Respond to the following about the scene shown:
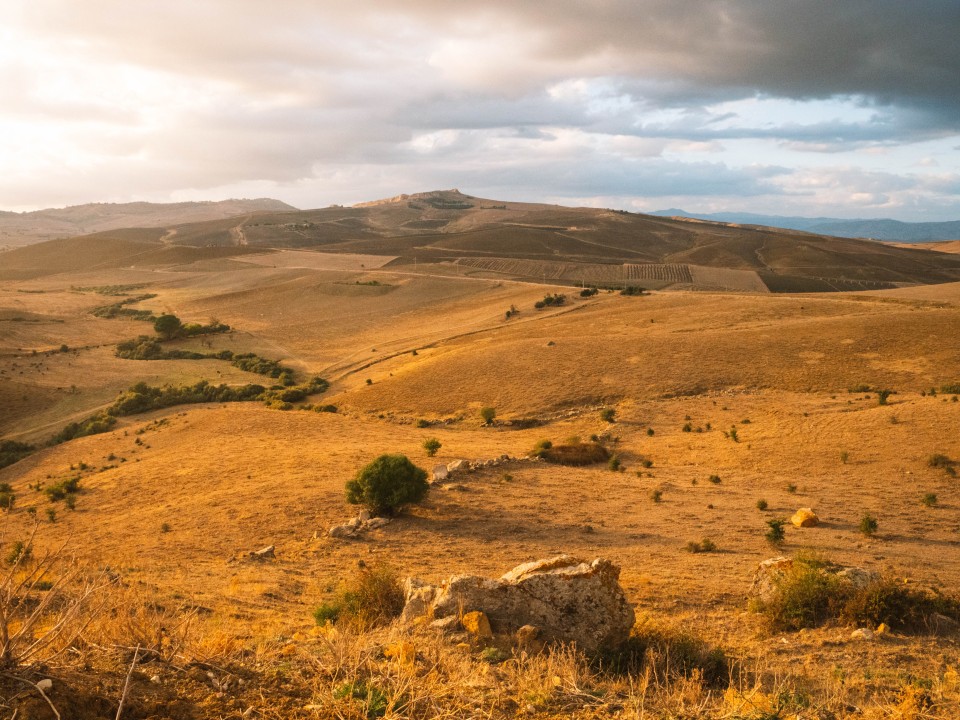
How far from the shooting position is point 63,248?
162m

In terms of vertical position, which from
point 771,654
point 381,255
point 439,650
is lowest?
point 771,654

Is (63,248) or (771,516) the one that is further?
(63,248)

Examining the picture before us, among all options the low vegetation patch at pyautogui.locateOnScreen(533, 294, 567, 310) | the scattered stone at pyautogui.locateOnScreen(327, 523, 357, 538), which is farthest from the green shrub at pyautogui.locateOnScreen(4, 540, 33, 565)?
the low vegetation patch at pyautogui.locateOnScreen(533, 294, 567, 310)

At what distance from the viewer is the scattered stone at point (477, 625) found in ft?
29.0

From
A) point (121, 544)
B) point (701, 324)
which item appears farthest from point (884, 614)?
point (701, 324)

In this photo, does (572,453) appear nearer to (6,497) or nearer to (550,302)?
(6,497)

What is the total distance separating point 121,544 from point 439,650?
15.5 m

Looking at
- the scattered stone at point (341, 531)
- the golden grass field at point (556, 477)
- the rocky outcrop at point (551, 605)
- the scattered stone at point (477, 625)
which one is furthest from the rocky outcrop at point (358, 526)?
the scattered stone at point (477, 625)

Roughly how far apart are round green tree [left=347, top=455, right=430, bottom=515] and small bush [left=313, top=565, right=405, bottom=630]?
828 cm

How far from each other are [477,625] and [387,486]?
11668 millimetres

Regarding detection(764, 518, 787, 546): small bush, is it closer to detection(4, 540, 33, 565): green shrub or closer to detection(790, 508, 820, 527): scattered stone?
Result: detection(790, 508, 820, 527): scattered stone

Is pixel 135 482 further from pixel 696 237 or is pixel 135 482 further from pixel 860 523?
pixel 696 237

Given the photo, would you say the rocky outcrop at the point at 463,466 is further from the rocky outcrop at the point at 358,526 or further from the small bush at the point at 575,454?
the rocky outcrop at the point at 358,526

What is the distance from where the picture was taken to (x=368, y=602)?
1113 centimetres
